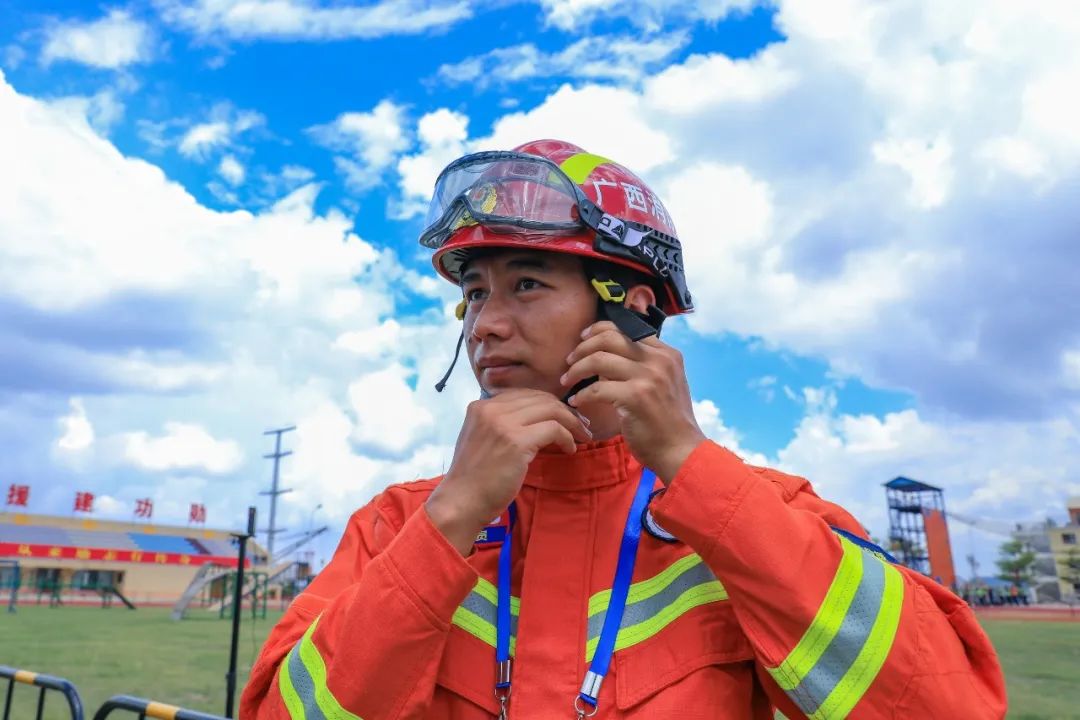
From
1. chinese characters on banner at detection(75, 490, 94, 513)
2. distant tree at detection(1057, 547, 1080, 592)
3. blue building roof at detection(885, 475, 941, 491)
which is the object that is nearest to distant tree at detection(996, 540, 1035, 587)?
distant tree at detection(1057, 547, 1080, 592)

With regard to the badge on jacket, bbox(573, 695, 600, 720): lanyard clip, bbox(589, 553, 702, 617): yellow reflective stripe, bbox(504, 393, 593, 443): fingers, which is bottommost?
bbox(573, 695, 600, 720): lanyard clip

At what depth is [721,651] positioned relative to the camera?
1.51 meters

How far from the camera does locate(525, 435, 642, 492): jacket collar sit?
1791mm

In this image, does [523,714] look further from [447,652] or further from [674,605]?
[674,605]

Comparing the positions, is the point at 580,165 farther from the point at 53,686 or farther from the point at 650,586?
the point at 53,686

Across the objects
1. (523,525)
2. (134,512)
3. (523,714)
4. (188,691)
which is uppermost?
(134,512)

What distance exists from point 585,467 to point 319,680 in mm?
731

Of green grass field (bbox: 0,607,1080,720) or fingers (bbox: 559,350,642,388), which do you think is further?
green grass field (bbox: 0,607,1080,720)

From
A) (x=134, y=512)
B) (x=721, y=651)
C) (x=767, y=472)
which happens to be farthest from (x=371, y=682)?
(x=134, y=512)

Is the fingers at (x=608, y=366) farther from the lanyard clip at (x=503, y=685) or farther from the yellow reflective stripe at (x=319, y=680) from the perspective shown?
the yellow reflective stripe at (x=319, y=680)

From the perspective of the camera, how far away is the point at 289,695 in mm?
1498

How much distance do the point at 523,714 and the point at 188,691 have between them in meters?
11.4

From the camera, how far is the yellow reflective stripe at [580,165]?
79.8 inches

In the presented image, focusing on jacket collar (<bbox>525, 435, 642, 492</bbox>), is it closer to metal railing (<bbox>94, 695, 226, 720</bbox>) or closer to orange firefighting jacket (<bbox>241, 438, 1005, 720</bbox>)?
orange firefighting jacket (<bbox>241, 438, 1005, 720</bbox>)
